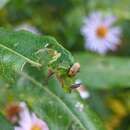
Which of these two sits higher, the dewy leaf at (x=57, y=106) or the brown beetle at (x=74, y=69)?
the brown beetle at (x=74, y=69)

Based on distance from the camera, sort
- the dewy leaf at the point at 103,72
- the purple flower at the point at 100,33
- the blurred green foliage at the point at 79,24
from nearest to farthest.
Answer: the dewy leaf at the point at 103,72
the blurred green foliage at the point at 79,24
the purple flower at the point at 100,33

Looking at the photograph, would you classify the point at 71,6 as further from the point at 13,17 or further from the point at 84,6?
the point at 13,17

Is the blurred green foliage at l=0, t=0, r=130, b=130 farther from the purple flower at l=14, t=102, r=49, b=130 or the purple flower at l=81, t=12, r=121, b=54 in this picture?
the purple flower at l=14, t=102, r=49, b=130

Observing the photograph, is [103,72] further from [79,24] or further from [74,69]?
[74,69]

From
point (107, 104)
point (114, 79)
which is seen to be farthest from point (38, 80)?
point (107, 104)

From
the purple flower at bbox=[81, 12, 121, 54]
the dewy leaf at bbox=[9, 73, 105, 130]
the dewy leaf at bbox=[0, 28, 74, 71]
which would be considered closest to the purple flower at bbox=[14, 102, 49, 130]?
the dewy leaf at bbox=[9, 73, 105, 130]

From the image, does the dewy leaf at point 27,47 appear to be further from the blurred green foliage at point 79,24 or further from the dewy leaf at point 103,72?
the blurred green foliage at point 79,24

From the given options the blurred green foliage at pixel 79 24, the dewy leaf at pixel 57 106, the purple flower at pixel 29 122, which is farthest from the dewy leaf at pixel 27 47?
the blurred green foliage at pixel 79 24
